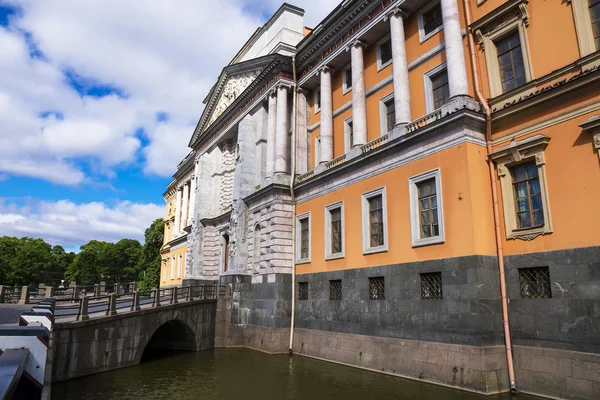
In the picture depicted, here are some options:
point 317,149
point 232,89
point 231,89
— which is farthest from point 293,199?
point 231,89

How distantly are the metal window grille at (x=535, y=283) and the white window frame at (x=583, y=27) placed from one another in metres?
6.19

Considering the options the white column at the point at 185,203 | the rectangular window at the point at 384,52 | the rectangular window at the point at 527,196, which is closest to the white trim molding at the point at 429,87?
the rectangular window at the point at 384,52

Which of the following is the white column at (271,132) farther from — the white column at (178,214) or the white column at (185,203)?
the white column at (178,214)

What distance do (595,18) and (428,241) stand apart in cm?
796

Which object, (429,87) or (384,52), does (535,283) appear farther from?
(384,52)

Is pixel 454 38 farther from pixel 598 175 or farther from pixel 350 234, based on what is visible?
pixel 350 234

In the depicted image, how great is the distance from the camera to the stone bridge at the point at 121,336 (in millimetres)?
14461

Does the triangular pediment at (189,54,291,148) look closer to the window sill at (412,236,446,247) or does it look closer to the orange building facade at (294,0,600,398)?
the orange building facade at (294,0,600,398)

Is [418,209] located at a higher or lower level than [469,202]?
higher

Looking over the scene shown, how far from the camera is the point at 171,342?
24.0 meters

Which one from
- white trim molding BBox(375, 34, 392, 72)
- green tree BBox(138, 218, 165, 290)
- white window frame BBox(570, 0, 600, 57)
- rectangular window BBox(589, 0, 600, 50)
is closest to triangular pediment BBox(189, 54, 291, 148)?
white trim molding BBox(375, 34, 392, 72)

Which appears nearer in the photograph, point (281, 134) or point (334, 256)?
point (334, 256)

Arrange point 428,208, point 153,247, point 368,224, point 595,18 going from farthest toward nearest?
point 153,247
point 368,224
point 428,208
point 595,18

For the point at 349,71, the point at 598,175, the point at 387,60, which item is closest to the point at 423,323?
the point at 598,175
